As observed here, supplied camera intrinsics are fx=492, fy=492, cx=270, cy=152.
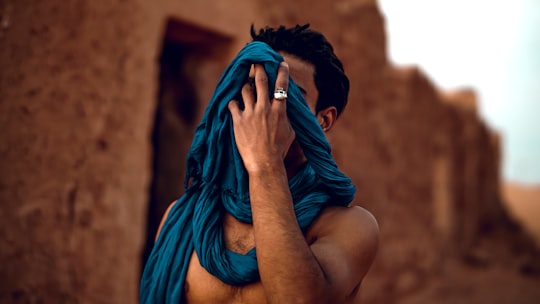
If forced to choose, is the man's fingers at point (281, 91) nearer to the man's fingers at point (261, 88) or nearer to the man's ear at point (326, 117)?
the man's fingers at point (261, 88)

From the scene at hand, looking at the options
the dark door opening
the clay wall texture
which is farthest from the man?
the dark door opening

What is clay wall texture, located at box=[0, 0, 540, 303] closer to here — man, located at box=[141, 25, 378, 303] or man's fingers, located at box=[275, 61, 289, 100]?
man, located at box=[141, 25, 378, 303]

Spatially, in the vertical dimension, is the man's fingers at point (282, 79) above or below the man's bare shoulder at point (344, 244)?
above

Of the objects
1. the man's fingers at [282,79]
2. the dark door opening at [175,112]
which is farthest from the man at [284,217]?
the dark door opening at [175,112]

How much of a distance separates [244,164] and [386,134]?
5252mm

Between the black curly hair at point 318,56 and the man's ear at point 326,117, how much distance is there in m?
0.01

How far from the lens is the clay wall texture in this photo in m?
2.78

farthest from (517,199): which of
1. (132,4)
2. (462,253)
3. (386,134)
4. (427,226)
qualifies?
(132,4)

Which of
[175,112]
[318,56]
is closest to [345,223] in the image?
[318,56]

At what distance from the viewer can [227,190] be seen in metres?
1.58

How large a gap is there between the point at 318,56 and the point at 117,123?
6.61 ft

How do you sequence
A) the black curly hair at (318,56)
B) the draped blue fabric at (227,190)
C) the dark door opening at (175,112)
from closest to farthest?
1. the draped blue fabric at (227,190)
2. the black curly hair at (318,56)
3. the dark door opening at (175,112)

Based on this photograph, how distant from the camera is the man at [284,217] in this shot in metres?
1.29

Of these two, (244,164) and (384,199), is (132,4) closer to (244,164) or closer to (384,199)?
(244,164)
